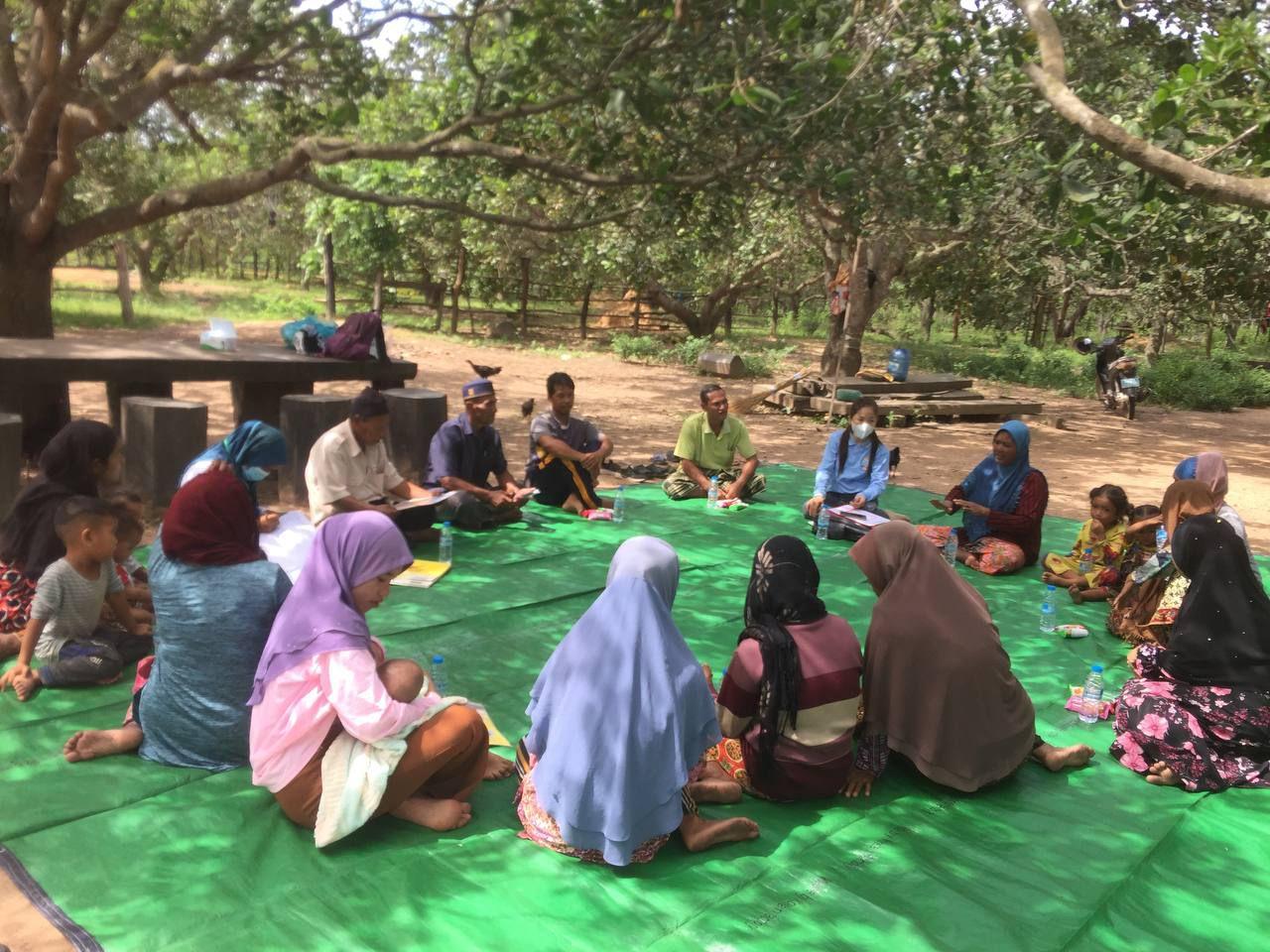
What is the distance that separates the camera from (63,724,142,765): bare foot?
327 cm

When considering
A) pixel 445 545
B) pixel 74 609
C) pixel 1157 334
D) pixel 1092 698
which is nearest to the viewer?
pixel 74 609

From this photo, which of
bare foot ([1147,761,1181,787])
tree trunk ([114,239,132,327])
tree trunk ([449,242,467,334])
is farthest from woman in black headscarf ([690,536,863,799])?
tree trunk ([449,242,467,334])

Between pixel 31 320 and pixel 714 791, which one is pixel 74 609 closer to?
pixel 714 791

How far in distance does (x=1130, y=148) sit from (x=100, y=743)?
479cm

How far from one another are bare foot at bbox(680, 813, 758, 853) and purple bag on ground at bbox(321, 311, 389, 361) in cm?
573

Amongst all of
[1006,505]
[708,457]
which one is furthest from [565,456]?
[1006,505]

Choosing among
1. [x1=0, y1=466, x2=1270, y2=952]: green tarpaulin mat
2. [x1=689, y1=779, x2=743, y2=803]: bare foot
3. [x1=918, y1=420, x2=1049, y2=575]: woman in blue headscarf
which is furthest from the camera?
[x1=918, y1=420, x2=1049, y2=575]: woman in blue headscarf

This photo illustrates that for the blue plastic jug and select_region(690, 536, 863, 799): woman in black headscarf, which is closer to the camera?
select_region(690, 536, 863, 799): woman in black headscarf

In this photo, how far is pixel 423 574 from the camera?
5.42m

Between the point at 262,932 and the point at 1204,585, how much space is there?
3374 millimetres

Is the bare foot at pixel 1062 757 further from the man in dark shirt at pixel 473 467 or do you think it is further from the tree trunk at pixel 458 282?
the tree trunk at pixel 458 282

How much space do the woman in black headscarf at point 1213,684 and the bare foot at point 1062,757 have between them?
20 cm

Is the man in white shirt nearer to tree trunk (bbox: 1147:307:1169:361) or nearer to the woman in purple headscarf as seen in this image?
the woman in purple headscarf

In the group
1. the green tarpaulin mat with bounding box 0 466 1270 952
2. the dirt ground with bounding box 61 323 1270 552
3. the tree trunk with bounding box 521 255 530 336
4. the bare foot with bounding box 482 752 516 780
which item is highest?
the tree trunk with bounding box 521 255 530 336
